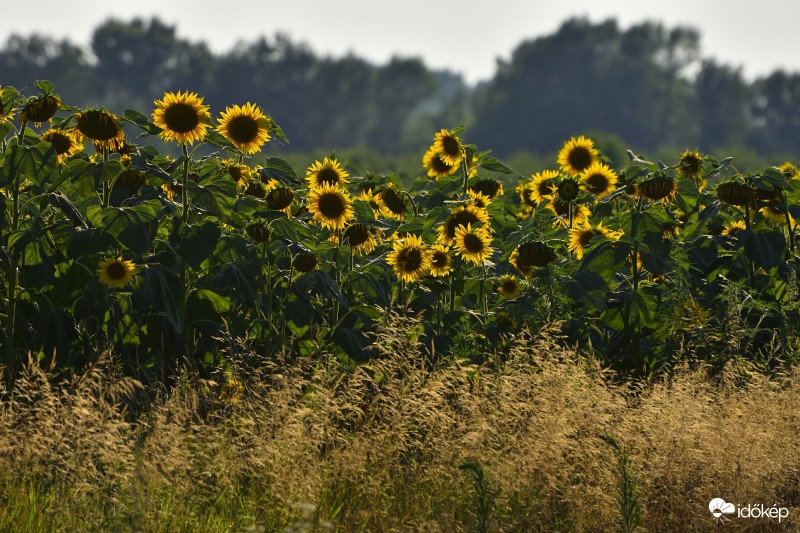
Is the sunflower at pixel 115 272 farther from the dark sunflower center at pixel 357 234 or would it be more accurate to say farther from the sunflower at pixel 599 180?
the sunflower at pixel 599 180

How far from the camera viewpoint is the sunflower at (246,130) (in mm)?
5742

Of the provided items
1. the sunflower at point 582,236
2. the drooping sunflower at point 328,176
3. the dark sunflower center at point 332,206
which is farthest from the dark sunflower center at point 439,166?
the dark sunflower center at point 332,206

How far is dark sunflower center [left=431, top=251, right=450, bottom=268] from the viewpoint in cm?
595

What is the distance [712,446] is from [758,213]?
2502mm

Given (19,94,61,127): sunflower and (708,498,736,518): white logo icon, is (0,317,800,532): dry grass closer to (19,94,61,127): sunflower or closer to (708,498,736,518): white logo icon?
(708,498,736,518): white logo icon

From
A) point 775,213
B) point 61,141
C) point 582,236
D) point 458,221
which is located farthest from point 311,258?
point 775,213

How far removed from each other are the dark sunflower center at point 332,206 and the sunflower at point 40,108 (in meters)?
1.49

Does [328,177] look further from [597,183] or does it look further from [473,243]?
[597,183]

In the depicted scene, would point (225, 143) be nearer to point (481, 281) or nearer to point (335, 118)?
point (481, 281)

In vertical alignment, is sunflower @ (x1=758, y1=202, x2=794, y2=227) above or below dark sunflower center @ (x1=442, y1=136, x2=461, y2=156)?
below

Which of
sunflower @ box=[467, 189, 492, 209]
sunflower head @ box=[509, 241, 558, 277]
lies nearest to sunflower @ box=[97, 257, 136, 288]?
sunflower head @ box=[509, 241, 558, 277]

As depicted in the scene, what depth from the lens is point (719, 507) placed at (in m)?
4.29

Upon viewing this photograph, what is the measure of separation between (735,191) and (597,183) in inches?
45.6

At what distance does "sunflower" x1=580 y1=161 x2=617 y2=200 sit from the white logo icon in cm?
303
